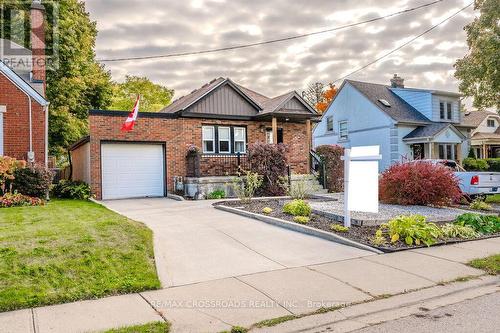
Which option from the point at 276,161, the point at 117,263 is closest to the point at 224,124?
the point at 276,161

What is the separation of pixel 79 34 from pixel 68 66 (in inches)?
131

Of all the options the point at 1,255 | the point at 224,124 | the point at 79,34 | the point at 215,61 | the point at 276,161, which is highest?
the point at 79,34

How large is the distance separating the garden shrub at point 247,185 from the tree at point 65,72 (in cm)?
1434

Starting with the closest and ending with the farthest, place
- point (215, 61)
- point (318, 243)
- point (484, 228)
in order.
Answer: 1. point (318, 243)
2. point (484, 228)
3. point (215, 61)

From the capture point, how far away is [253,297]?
15.4 feet

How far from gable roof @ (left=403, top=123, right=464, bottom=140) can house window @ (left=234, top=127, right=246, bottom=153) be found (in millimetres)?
12513

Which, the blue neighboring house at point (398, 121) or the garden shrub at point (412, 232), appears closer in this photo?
the garden shrub at point (412, 232)

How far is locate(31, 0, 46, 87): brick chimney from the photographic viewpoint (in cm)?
1783

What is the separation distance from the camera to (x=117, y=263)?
5672 mm

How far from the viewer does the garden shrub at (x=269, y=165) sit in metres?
15.9

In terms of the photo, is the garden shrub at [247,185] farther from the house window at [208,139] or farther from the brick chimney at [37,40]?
the brick chimney at [37,40]

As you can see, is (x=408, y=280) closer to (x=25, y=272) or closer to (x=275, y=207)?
A: (x=25, y=272)

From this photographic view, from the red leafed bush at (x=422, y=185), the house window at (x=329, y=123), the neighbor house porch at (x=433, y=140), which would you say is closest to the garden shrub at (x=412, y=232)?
the red leafed bush at (x=422, y=185)

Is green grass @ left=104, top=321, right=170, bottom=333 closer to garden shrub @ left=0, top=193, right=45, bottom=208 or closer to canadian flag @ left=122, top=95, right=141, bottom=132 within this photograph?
garden shrub @ left=0, top=193, right=45, bottom=208
